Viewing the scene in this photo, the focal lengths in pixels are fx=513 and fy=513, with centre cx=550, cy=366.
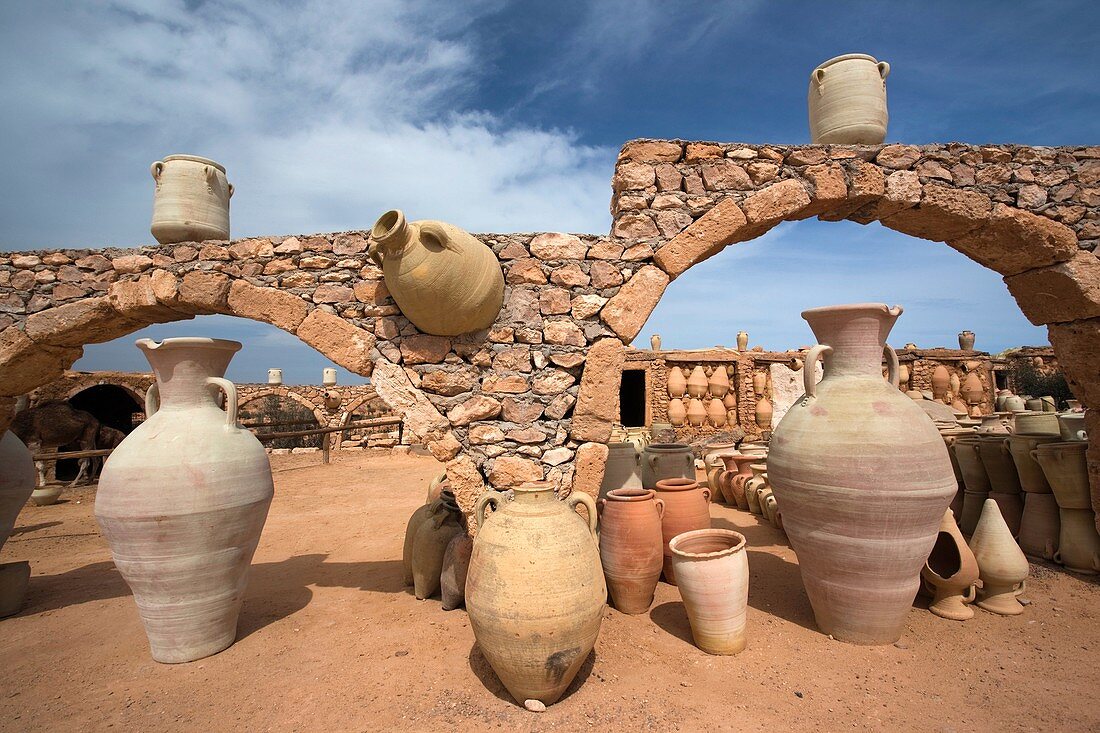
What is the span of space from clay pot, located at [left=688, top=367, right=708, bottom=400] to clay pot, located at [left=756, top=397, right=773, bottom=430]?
1.15 meters

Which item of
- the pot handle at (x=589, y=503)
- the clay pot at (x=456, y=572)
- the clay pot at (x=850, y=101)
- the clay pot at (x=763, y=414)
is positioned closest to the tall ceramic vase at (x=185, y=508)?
the clay pot at (x=456, y=572)

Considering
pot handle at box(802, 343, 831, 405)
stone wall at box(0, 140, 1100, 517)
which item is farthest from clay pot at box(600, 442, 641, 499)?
pot handle at box(802, 343, 831, 405)

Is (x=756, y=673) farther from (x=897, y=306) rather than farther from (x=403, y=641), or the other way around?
(x=897, y=306)

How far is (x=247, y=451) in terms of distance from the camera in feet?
11.0

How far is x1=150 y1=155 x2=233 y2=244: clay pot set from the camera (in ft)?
13.0

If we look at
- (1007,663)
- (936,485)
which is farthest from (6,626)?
(1007,663)

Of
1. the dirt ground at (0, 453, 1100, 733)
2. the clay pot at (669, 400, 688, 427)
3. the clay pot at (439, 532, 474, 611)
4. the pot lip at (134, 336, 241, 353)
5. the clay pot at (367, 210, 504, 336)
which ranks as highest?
the clay pot at (367, 210, 504, 336)

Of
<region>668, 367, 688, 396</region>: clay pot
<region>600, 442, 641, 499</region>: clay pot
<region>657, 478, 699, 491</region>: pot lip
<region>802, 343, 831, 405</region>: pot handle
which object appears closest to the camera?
<region>802, 343, 831, 405</region>: pot handle

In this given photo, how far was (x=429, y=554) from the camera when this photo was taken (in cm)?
392

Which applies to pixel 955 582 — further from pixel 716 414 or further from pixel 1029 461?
pixel 716 414

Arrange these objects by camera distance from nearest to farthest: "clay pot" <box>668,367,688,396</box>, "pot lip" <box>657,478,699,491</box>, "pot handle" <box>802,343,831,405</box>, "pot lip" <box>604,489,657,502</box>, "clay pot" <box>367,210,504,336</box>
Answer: "clay pot" <box>367,210,504,336</box> → "pot handle" <box>802,343,831,405</box> → "pot lip" <box>604,489,657,502</box> → "pot lip" <box>657,478,699,491</box> → "clay pot" <box>668,367,688,396</box>

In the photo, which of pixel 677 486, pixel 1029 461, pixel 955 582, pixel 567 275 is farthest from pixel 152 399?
pixel 1029 461

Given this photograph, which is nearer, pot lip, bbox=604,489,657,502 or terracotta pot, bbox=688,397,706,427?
pot lip, bbox=604,489,657,502

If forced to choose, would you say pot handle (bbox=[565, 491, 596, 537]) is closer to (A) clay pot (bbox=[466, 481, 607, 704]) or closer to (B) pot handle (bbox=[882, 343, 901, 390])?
(A) clay pot (bbox=[466, 481, 607, 704])
